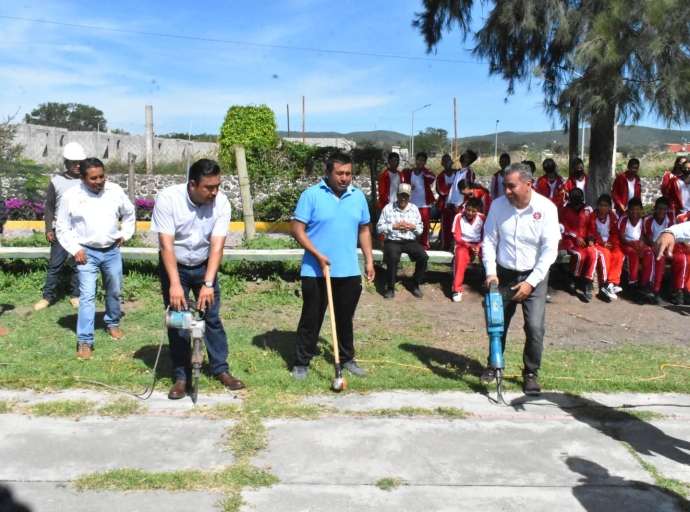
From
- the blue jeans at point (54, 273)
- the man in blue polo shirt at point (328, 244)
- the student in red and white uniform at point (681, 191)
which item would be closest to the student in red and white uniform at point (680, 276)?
Answer: the student in red and white uniform at point (681, 191)

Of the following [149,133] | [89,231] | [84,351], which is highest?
[149,133]

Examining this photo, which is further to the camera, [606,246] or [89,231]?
[606,246]

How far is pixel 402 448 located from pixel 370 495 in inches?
26.0

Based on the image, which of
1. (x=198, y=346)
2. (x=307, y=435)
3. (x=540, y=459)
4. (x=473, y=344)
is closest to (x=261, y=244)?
(x=473, y=344)

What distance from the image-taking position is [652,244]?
364 inches

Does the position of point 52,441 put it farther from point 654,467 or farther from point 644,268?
point 644,268

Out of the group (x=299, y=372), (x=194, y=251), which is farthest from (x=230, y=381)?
(x=194, y=251)

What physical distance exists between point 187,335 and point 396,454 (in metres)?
1.93

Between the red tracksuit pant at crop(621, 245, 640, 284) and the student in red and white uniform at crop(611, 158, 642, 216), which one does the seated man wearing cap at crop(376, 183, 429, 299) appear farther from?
the student in red and white uniform at crop(611, 158, 642, 216)

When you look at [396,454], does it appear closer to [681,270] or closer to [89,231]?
[89,231]

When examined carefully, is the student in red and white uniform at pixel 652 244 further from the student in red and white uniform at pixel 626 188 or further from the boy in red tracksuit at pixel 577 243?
the student in red and white uniform at pixel 626 188

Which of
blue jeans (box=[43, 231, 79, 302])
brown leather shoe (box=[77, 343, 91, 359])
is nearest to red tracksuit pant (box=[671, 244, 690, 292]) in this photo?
brown leather shoe (box=[77, 343, 91, 359])

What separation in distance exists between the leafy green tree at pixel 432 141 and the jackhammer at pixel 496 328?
2097 cm

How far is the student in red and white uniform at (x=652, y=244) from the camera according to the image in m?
8.83
